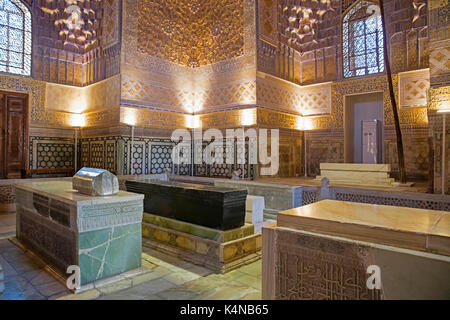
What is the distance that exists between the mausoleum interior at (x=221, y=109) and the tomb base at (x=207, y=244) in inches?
1.0

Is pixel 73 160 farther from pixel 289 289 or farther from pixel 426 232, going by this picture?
pixel 426 232

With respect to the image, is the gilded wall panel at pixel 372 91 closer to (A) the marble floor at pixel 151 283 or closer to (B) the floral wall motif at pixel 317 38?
(B) the floral wall motif at pixel 317 38

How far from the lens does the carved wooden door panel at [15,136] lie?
8.27m

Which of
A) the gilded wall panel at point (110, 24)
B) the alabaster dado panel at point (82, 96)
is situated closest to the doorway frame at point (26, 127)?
the alabaster dado panel at point (82, 96)

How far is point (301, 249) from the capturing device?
6.19 ft

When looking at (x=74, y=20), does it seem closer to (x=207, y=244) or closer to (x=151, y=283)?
(x=207, y=244)

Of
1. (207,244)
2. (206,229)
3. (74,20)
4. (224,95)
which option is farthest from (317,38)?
(207,244)

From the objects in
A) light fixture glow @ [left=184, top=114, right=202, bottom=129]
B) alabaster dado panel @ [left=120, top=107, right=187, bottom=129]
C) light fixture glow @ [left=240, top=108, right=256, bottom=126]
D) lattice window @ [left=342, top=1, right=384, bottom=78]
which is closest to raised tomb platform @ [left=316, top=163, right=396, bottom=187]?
light fixture glow @ [left=240, top=108, right=256, bottom=126]

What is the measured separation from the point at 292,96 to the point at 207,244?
7.06m

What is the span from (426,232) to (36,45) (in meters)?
10.4

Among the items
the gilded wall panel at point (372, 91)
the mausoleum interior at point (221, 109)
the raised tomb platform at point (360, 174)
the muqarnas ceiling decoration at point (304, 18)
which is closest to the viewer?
the mausoleum interior at point (221, 109)

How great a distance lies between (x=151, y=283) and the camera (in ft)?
9.48

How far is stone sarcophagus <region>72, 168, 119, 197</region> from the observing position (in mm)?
3061
